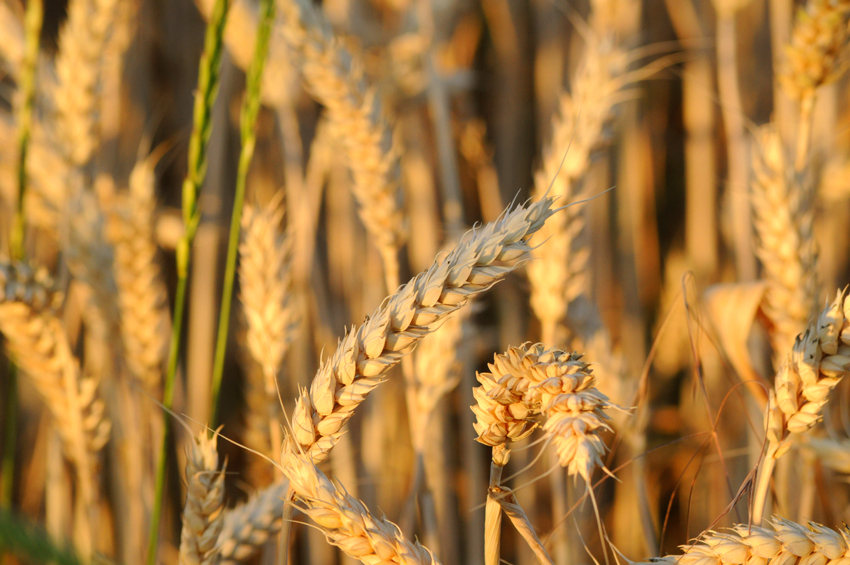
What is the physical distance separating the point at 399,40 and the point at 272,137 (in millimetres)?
403

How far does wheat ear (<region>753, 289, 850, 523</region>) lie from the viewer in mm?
370

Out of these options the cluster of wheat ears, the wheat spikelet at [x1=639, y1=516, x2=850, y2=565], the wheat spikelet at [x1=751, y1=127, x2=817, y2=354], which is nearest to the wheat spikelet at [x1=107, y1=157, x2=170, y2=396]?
the cluster of wheat ears

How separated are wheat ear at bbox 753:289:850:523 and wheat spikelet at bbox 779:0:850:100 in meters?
0.42

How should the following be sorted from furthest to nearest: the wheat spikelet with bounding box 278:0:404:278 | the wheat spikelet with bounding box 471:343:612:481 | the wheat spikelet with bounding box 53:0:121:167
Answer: the wheat spikelet with bounding box 53:0:121:167 < the wheat spikelet with bounding box 278:0:404:278 < the wheat spikelet with bounding box 471:343:612:481

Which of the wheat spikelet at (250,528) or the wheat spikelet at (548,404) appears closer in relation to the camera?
the wheat spikelet at (548,404)

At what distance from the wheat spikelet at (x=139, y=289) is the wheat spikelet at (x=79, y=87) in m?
0.11

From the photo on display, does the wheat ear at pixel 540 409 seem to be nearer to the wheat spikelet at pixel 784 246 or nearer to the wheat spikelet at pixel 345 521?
the wheat spikelet at pixel 345 521

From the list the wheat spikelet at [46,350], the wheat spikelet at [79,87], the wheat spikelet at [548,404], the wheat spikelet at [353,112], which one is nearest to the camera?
the wheat spikelet at [548,404]

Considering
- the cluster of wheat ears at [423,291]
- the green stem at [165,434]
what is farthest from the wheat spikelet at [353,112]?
the green stem at [165,434]

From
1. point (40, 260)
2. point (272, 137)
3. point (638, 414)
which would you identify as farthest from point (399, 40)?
point (40, 260)

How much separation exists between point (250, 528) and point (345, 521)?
0.24m

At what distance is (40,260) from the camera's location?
1158 mm

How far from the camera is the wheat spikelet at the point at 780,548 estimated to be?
353mm

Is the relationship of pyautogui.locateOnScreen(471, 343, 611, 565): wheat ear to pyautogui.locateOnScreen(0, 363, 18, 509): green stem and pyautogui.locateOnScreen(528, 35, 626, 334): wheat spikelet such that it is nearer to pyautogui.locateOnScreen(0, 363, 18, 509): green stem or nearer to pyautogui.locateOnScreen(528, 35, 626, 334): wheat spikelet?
pyautogui.locateOnScreen(528, 35, 626, 334): wheat spikelet
